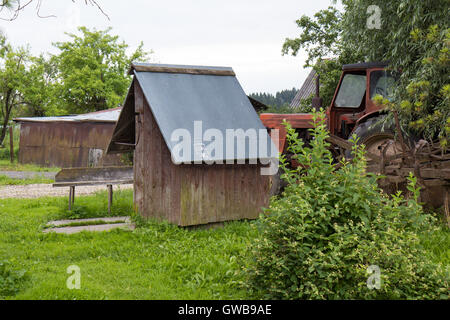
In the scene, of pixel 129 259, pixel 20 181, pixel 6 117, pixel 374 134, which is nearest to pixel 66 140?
pixel 20 181

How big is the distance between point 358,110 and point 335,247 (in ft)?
19.6

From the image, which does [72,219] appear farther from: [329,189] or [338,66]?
[338,66]

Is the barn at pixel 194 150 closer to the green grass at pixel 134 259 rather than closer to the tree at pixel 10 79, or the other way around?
the green grass at pixel 134 259

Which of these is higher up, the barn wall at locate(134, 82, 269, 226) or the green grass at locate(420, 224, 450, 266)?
the barn wall at locate(134, 82, 269, 226)

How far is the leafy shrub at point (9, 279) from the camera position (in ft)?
15.1

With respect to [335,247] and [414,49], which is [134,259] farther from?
[414,49]

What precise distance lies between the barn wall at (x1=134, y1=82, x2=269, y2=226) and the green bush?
2770 millimetres

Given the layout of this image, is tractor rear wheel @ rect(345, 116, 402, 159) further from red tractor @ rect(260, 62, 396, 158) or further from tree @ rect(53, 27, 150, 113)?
tree @ rect(53, 27, 150, 113)

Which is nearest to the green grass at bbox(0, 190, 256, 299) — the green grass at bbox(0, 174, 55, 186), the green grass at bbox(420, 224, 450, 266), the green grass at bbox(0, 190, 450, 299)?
the green grass at bbox(0, 190, 450, 299)

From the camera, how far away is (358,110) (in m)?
9.34

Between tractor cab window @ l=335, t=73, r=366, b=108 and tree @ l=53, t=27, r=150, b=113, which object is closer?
tractor cab window @ l=335, t=73, r=366, b=108

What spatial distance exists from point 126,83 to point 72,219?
2980 centimetres

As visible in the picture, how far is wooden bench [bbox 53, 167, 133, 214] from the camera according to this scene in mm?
8820

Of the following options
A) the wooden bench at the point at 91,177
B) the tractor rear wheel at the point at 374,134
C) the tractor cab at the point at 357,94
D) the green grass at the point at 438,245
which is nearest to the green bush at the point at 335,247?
the green grass at the point at 438,245
